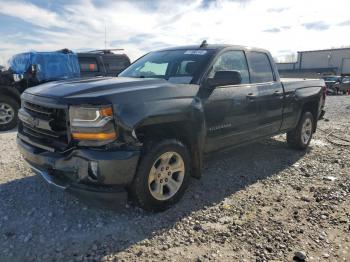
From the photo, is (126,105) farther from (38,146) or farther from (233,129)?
(233,129)

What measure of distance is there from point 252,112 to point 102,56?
260 inches

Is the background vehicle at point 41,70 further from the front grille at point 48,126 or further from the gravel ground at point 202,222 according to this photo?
the front grille at point 48,126

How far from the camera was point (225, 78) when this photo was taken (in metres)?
3.93

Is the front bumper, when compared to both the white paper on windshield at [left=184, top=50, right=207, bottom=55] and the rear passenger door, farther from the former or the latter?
the rear passenger door

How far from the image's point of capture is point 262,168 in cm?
528

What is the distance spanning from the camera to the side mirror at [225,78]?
3898 millimetres

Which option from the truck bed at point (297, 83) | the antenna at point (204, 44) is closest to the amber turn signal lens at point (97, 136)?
the antenna at point (204, 44)

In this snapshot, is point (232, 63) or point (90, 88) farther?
point (232, 63)

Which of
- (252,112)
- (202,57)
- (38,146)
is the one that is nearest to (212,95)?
(202,57)

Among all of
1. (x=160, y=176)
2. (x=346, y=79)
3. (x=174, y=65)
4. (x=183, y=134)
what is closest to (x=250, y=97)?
(x=174, y=65)

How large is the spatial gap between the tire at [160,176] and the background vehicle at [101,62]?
20.6ft

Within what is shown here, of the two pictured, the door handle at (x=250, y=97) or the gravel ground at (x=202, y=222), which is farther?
the door handle at (x=250, y=97)

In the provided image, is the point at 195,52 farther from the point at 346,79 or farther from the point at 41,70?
the point at 346,79

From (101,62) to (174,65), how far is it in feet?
20.2
